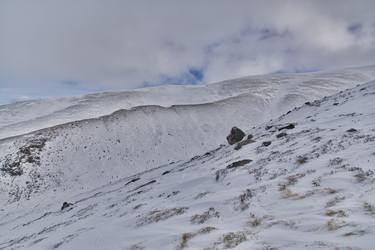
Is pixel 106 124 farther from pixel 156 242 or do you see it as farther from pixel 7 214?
pixel 156 242

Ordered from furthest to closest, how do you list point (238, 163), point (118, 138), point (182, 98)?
point (182, 98) → point (118, 138) → point (238, 163)

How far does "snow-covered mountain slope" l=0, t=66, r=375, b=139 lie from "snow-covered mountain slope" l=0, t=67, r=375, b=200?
1.50 feet

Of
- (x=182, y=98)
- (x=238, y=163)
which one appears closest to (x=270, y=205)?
(x=238, y=163)

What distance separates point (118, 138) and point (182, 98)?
4970 cm

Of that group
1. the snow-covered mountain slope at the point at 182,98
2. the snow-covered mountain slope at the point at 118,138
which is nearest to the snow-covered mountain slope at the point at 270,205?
the snow-covered mountain slope at the point at 118,138

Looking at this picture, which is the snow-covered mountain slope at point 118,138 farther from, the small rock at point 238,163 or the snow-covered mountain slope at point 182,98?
the small rock at point 238,163

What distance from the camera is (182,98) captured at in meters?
103

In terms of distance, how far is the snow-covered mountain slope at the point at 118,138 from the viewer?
44.0m

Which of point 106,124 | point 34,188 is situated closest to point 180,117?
point 106,124

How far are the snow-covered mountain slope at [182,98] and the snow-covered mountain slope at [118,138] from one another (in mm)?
456

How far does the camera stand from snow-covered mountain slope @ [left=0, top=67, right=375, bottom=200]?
144 feet

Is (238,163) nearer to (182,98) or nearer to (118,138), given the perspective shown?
(118,138)

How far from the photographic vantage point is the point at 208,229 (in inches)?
405

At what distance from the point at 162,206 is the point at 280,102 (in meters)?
72.6
